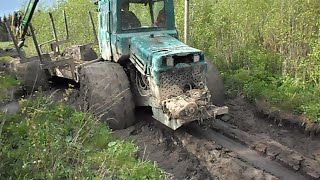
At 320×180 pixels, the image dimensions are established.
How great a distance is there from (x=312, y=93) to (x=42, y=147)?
5618mm

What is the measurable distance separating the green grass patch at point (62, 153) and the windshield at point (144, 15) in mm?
2131

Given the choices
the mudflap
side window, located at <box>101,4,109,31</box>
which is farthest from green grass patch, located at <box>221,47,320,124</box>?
side window, located at <box>101,4,109,31</box>

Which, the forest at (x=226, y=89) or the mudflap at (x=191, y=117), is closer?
the forest at (x=226, y=89)

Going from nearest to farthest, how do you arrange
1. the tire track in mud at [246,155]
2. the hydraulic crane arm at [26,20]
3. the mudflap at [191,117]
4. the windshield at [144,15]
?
the tire track in mud at [246,155], the mudflap at [191,117], the windshield at [144,15], the hydraulic crane arm at [26,20]

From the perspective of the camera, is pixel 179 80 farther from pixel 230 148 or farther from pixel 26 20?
pixel 26 20

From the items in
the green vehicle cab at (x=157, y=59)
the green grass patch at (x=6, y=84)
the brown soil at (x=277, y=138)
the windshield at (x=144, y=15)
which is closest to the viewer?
the brown soil at (x=277, y=138)

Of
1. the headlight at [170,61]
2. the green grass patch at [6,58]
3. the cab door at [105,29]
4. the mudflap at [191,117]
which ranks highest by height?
the cab door at [105,29]

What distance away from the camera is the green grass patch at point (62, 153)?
4.48 meters

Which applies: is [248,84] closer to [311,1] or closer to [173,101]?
[311,1]

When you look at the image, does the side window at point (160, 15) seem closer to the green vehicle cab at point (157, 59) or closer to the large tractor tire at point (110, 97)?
the green vehicle cab at point (157, 59)

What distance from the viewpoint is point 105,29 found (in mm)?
8391

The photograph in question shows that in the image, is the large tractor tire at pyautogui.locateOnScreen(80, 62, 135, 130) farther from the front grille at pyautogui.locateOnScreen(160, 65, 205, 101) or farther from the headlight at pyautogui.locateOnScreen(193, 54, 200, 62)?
the headlight at pyautogui.locateOnScreen(193, 54, 200, 62)

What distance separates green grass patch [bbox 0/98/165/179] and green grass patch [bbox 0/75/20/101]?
391cm

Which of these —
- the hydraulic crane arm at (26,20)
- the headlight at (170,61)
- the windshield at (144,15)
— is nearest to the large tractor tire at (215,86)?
the windshield at (144,15)
